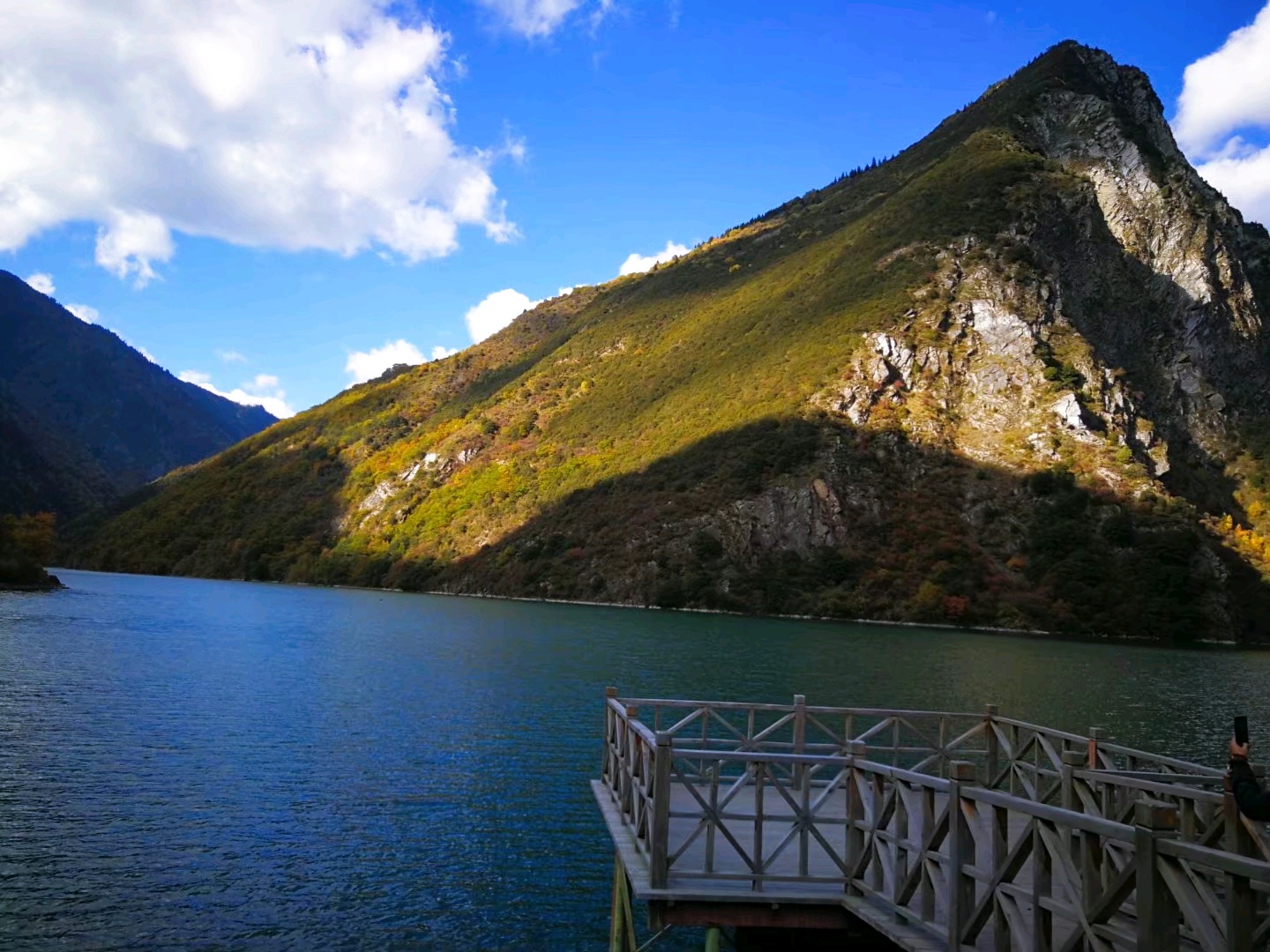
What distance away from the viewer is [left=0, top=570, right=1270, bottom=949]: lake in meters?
16.1

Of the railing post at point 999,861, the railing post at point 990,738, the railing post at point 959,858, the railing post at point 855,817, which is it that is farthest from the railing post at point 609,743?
the railing post at point 999,861

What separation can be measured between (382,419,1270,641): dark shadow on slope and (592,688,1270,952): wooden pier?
96.3 m

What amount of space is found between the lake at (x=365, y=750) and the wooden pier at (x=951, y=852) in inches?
183

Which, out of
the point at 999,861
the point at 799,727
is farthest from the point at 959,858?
the point at 799,727

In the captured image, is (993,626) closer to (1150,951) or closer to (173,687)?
(173,687)

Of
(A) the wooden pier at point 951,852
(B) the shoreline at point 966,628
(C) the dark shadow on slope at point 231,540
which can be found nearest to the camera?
(A) the wooden pier at point 951,852

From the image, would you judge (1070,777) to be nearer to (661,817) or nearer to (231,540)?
(661,817)

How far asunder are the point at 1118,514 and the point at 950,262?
1992 inches

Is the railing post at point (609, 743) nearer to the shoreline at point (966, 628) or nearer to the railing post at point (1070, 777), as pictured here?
the railing post at point (1070, 777)

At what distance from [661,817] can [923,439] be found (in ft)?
392

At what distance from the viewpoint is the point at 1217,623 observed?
10275cm

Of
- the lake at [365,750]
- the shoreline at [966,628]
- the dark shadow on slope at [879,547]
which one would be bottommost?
the lake at [365,750]

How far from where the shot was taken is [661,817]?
10961 millimetres

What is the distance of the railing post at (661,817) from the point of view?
35.9 feet
